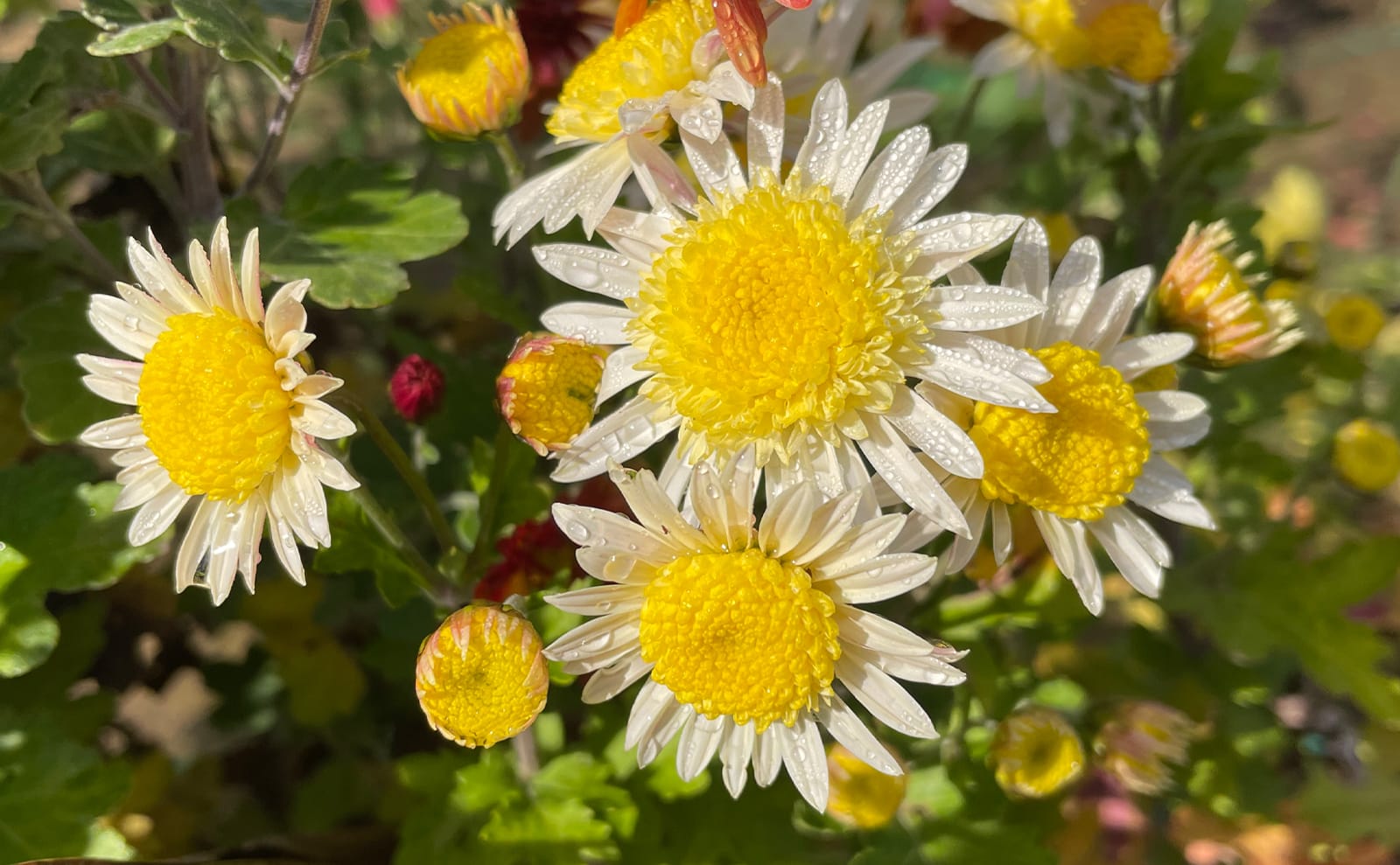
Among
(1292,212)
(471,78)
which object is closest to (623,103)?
(471,78)

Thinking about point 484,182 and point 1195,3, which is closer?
point 484,182

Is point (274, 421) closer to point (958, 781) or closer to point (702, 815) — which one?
point (702, 815)

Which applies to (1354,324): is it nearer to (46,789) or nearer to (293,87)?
(293,87)

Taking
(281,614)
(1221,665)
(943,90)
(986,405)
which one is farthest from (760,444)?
(943,90)

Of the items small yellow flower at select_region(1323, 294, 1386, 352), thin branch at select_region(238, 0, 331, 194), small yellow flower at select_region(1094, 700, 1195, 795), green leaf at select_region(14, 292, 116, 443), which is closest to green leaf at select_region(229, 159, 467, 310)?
thin branch at select_region(238, 0, 331, 194)

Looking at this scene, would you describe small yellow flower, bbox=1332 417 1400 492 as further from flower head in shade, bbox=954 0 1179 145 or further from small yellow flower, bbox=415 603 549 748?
small yellow flower, bbox=415 603 549 748

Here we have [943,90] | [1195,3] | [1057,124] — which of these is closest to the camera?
[1057,124]

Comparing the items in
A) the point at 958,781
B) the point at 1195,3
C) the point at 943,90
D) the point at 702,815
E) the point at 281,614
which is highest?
the point at 1195,3
